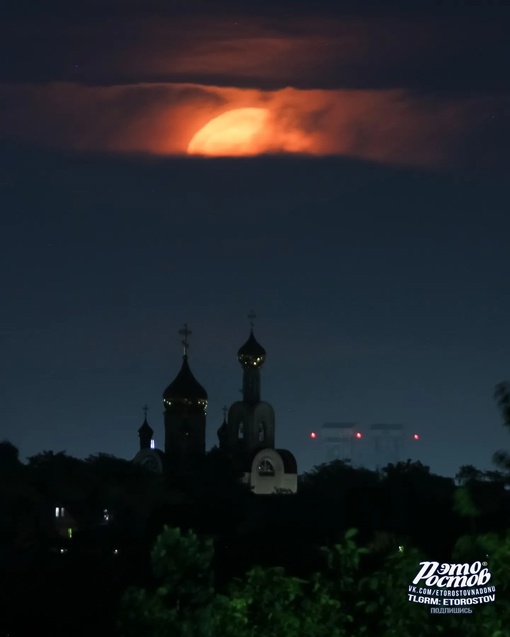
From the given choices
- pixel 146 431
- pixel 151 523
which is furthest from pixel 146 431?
pixel 151 523

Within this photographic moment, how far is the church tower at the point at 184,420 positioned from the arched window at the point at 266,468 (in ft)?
13.0

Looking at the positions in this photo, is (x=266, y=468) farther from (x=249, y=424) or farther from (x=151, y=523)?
(x=151, y=523)

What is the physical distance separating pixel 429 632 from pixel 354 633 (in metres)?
1.34

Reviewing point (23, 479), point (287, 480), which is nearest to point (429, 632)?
point (23, 479)

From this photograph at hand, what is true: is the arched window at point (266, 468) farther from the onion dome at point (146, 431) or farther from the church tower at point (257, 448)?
the onion dome at point (146, 431)

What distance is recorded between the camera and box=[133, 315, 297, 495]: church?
127 metres

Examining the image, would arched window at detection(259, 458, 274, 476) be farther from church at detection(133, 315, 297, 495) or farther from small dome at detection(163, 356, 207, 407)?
small dome at detection(163, 356, 207, 407)

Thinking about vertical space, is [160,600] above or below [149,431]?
below

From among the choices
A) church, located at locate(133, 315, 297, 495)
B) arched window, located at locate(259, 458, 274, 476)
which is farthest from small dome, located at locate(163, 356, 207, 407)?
arched window, located at locate(259, 458, 274, 476)

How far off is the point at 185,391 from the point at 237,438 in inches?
192

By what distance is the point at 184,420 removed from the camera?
Result: 128 meters

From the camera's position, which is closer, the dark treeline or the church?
the dark treeline

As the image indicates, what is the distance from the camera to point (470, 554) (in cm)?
3138

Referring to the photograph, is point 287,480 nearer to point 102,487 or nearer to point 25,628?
point 102,487
